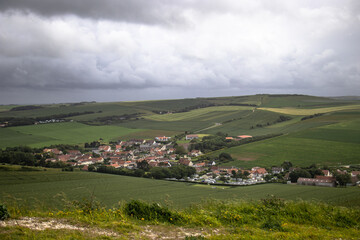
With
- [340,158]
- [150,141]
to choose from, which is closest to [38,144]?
[150,141]

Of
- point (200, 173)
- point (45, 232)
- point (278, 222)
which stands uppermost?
point (45, 232)

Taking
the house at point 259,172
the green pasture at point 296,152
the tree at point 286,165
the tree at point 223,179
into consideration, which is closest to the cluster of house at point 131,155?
the green pasture at point 296,152

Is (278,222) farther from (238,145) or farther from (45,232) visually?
(238,145)

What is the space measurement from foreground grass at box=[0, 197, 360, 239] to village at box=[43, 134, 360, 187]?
26.0 meters

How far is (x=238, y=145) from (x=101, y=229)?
60.2 metres

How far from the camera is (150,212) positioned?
8.48m

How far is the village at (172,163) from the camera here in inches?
1399

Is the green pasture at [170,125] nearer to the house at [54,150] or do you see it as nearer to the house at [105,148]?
the house at [105,148]

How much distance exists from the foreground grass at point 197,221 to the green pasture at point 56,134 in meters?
65.9

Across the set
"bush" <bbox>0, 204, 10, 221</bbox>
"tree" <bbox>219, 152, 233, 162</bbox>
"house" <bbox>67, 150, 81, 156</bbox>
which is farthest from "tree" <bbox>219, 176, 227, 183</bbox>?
"house" <bbox>67, 150, 81, 156</bbox>

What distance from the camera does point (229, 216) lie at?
8.70 meters

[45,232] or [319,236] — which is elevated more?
[45,232]

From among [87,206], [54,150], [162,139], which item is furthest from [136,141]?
[87,206]

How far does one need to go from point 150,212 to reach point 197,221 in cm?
159
